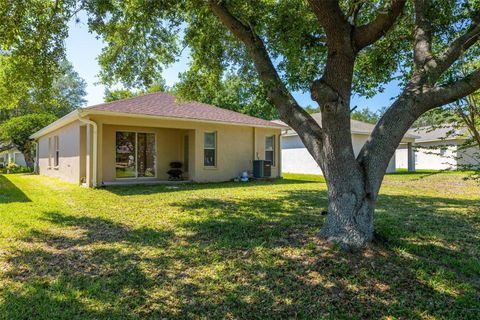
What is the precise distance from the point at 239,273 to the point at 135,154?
1132 cm

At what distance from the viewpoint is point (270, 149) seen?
16.7 metres

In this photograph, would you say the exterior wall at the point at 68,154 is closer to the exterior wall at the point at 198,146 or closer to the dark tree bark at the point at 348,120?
the exterior wall at the point at 198,146

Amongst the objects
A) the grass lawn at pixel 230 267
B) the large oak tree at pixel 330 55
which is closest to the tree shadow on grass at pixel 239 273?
the grass lawn at pixel 230 267

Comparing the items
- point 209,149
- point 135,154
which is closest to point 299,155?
point 209,149

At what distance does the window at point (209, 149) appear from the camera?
47.0 ft

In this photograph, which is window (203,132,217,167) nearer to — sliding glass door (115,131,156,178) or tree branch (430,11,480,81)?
sliding glass door (115,131,156,178)

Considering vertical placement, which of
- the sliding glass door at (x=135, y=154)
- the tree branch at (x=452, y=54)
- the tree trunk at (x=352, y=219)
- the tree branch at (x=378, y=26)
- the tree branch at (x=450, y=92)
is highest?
the tree branch at (x=378, y=26)

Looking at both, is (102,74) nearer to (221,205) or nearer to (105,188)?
(105,188)

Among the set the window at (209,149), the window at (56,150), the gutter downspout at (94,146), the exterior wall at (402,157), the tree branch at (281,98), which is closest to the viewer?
the tree branch at (281,98)

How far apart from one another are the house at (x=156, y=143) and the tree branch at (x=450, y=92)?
9354 millimetres

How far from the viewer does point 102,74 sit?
9.22 meters

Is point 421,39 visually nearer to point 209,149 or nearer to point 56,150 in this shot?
point 209,149

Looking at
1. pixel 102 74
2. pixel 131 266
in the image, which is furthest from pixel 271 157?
pixel 131 266

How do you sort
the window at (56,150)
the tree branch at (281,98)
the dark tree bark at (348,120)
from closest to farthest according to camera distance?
the dark tree bark at (348,120) < the tree branch at (281,98) < the window at (56,150)
